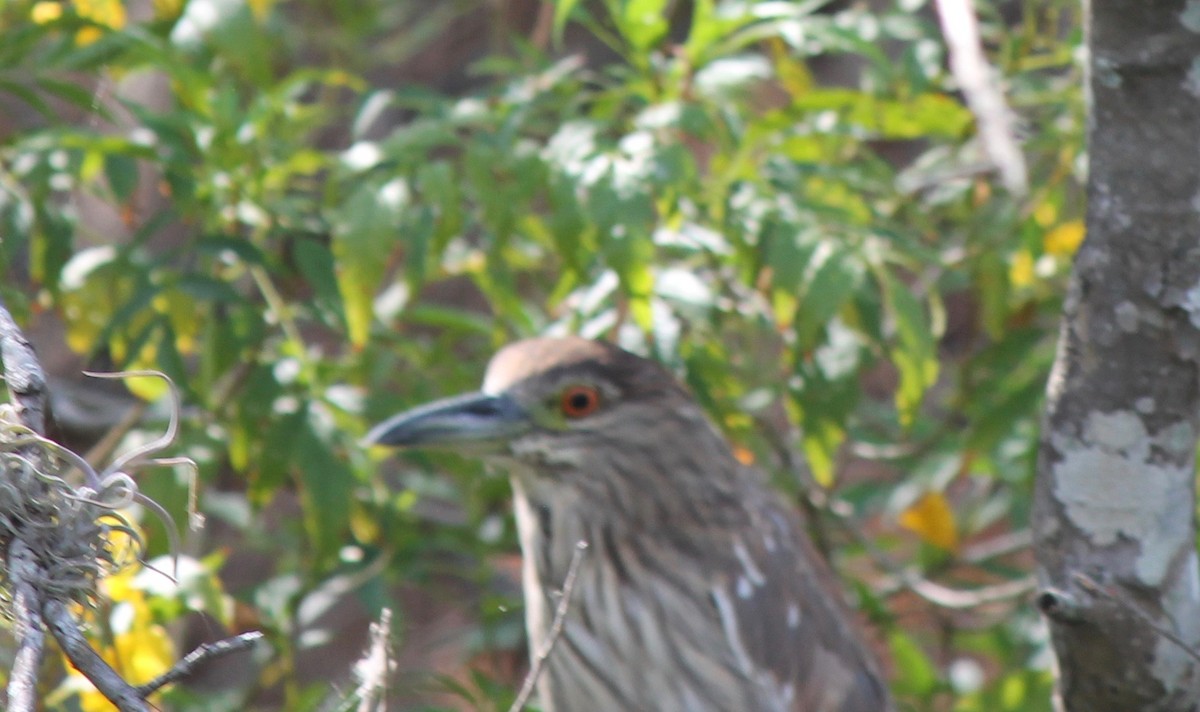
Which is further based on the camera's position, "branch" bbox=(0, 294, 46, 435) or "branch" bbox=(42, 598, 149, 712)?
"branch" bbox=(0, 294, 46, 435)

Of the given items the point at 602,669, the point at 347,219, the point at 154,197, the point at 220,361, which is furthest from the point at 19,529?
the point at 154,197

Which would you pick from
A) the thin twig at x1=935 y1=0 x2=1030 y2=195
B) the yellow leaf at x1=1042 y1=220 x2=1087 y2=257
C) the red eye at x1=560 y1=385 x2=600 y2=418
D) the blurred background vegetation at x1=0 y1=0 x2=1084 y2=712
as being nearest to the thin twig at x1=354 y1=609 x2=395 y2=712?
the blurred background vegetation at x1=0 y1=0 x2=1084 y2=712

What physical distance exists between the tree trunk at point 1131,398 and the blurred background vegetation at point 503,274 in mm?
507

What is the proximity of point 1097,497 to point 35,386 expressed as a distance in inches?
52.0

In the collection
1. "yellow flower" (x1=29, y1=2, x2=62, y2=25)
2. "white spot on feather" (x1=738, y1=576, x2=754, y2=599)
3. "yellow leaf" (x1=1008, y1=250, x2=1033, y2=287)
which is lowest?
"white spot on feather" (x1=738, y1=576, x2=754, y2=599)

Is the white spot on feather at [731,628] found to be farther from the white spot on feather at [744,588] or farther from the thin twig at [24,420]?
the thin twig at [24,420]

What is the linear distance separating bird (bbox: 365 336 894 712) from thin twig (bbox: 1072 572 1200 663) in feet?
2.67

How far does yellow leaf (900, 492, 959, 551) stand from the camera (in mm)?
3289

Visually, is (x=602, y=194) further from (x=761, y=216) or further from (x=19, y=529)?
(x=19, y=529)

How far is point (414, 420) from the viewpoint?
95.0 inches

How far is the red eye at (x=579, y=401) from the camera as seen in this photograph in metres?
2.57

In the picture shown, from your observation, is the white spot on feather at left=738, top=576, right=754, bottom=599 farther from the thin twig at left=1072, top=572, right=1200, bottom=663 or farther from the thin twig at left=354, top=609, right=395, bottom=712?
the thin twig at left=354, top=609, right=395, bottom=712

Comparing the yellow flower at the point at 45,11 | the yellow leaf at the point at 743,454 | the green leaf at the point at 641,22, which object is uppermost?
the green leaf at the point at 641,22

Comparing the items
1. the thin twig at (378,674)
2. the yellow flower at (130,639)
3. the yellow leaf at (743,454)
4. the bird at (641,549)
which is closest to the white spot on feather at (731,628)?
the bird at (641,549)
